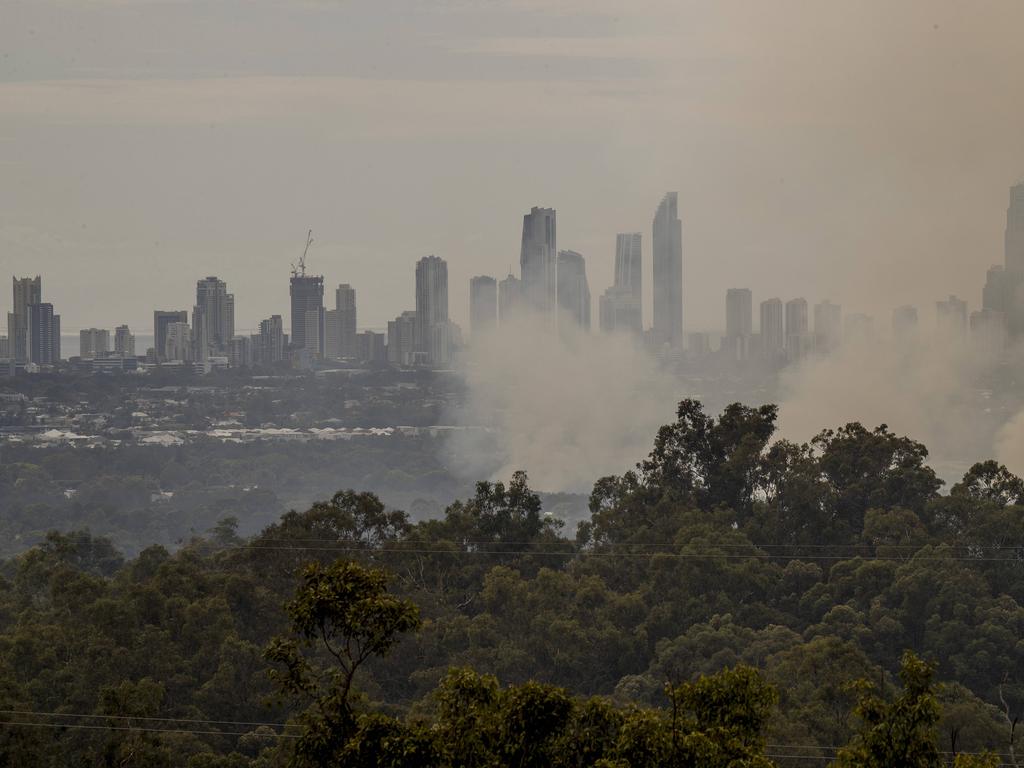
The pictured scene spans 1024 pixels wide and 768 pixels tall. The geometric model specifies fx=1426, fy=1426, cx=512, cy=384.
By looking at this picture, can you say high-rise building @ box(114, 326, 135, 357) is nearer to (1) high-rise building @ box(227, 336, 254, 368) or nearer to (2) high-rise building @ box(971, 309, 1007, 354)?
(1) high-rise building @ box(227, 336, 254, 368)

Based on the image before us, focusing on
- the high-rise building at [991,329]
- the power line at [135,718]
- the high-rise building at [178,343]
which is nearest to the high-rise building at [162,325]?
the high-rise building at [178,343]

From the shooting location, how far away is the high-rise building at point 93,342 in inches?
6029

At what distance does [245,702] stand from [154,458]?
81666 millimetres

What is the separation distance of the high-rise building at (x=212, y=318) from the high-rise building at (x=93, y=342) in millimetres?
10993

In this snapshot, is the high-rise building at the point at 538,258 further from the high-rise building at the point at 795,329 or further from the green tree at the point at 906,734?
the green tree at the point at 906,734

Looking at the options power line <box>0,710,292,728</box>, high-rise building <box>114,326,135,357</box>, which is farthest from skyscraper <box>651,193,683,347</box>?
power line <box>0,710,292,728</box>

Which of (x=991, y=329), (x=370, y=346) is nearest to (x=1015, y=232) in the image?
(x=991, y=329)

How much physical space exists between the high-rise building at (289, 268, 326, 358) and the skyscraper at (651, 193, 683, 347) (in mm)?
43819

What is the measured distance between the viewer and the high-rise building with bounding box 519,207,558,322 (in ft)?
397

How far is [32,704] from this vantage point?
2238 cm

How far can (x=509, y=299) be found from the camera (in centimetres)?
12394

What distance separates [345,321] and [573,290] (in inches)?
1668

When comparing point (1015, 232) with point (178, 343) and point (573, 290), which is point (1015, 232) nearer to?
point (573, 290)

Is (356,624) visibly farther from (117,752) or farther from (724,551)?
(724,551)
